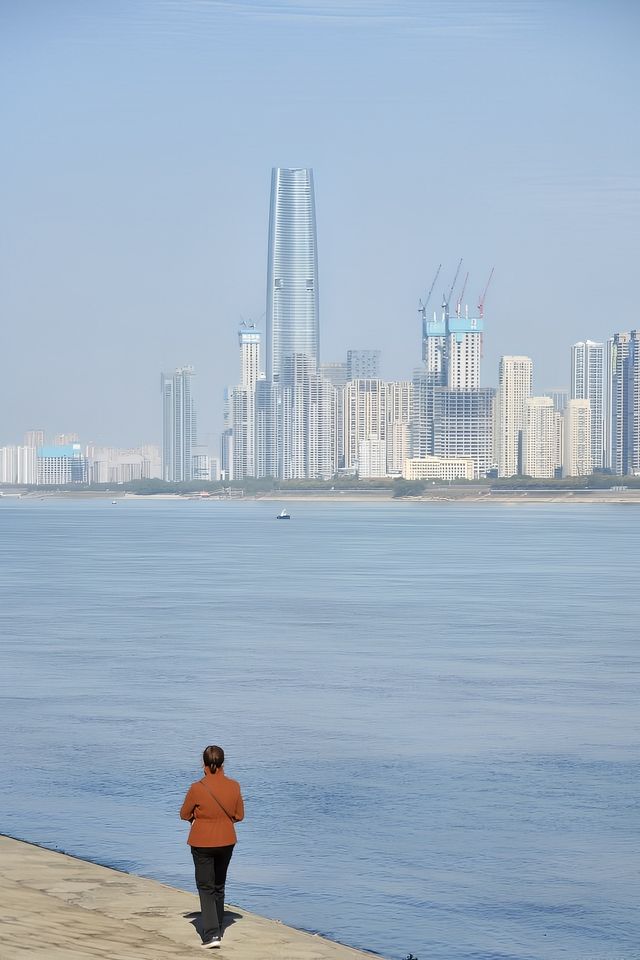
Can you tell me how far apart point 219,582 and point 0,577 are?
11.1 meters

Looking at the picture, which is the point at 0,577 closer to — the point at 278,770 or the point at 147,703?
the point at 147,703

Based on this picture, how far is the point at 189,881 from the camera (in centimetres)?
1645

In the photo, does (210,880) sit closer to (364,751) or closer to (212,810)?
(212,810)

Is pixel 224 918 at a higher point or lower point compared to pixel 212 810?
lower

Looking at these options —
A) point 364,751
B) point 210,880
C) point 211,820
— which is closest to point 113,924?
point 210,880

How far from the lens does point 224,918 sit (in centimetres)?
1280

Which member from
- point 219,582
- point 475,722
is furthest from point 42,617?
point 475,722

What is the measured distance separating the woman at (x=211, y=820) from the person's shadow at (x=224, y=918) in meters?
0.49

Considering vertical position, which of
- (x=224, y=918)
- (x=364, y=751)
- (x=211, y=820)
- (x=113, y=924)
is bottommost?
(x=364, y=751)

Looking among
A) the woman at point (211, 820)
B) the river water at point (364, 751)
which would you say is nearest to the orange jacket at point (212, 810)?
the woman at point (211, 820)

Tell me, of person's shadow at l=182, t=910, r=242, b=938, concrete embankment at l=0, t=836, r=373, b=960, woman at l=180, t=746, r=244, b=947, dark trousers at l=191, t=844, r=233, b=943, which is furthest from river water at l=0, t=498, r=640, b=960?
woman at l=180, t=746, r=244, b=947

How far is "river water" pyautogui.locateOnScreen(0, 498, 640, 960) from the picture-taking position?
16266mm

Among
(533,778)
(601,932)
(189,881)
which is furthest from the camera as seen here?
(533,778)

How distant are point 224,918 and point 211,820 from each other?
1.78 m
